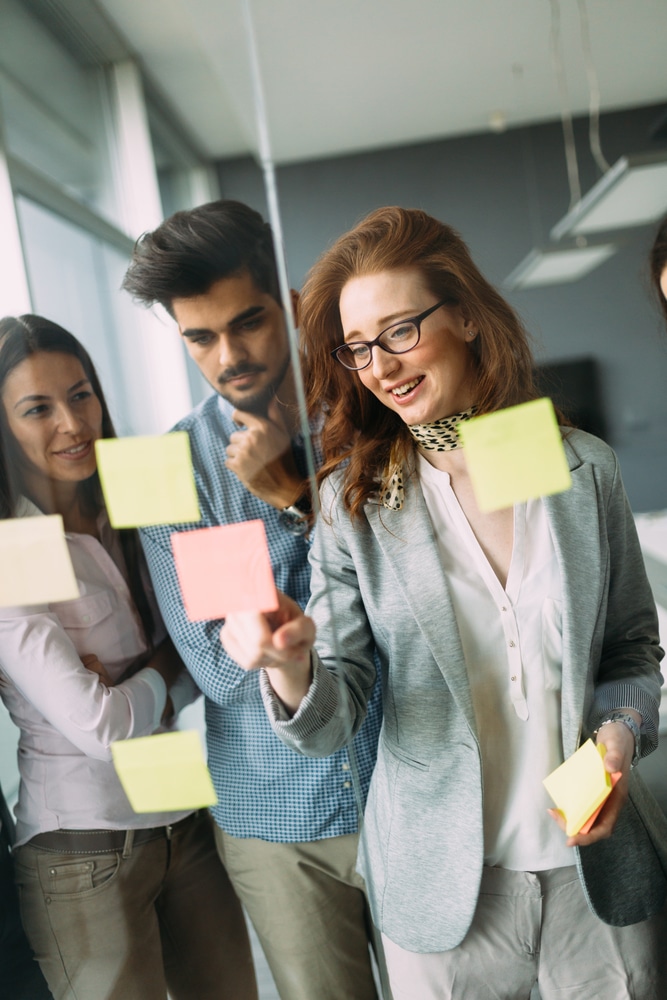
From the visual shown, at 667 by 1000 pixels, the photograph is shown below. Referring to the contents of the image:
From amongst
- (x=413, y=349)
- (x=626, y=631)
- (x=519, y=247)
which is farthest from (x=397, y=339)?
(x=626, y=631)

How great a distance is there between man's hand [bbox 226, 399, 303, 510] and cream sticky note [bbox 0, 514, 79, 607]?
7.9 inches

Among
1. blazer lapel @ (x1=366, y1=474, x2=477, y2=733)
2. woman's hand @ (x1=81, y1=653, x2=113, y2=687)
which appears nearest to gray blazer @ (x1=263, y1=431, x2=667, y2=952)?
blazer lapel @ (x1=366, y1=474, x2=477, y2=733)

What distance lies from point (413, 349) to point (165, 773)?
0.52 m

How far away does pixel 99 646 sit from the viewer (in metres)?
0.73

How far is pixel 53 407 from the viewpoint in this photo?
69 centimetres

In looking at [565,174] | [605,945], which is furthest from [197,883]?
[565,174]

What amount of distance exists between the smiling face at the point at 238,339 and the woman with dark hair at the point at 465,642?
0.20ft

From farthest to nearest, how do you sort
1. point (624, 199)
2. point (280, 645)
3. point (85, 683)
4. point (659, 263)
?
point (624, 199), point (659, 263), point (85, 683), point (280, 645)

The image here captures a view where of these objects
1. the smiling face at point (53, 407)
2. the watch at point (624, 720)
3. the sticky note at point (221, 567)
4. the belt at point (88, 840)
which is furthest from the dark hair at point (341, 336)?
the belt at point (88, 840)

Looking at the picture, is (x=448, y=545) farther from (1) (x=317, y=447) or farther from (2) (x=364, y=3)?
(2) (x=364, y=3)

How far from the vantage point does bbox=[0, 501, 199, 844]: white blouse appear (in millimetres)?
728

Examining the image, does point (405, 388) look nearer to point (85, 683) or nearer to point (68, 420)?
point (68, 420)

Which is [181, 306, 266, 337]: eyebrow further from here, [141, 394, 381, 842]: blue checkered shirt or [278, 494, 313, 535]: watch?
[278, 494, 313, 535]: watch

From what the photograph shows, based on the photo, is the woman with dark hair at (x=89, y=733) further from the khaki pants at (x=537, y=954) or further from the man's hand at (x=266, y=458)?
A: the khaki pants at (x=537, y=954)
